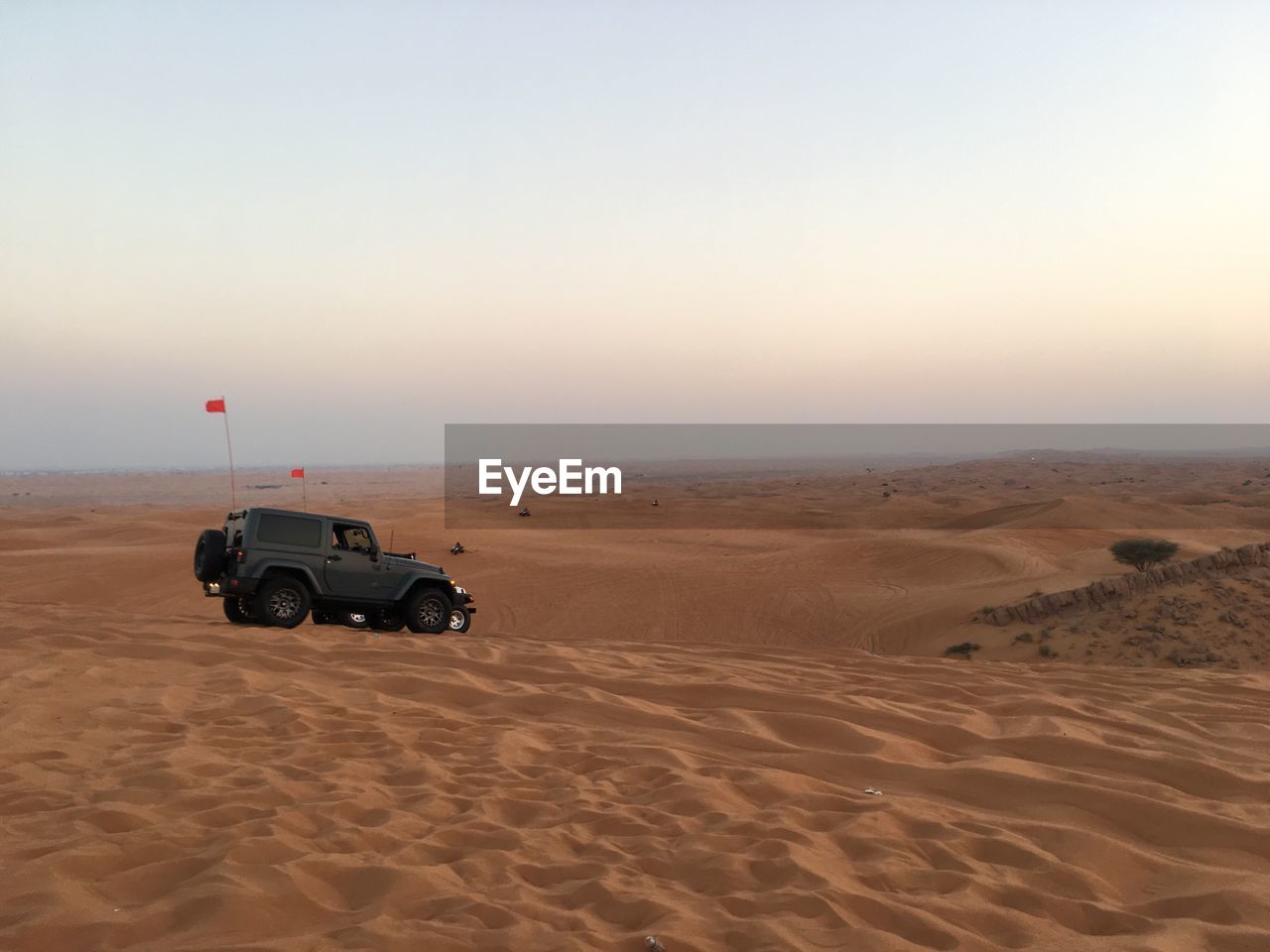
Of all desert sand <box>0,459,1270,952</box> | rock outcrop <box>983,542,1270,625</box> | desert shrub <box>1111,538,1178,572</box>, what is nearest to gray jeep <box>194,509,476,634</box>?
desert sand <box>0,459,1270,952</box>

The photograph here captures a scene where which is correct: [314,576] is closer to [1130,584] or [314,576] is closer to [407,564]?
[407,564]

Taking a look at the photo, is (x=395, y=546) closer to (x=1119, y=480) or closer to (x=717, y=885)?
(x=717, y=885)

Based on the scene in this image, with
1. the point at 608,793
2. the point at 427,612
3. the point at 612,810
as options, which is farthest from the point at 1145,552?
the point at 612,810

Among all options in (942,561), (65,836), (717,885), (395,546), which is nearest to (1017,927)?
(717,885)

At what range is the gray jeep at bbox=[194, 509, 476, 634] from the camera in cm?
1302

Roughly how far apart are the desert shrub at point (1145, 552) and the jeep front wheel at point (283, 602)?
1704cm

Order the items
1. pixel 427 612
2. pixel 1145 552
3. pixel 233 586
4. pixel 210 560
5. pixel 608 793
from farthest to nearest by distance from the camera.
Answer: pixel 1145 552
pixel 427 612
pixel 210 560
pixel 233 586
pixel 608 793

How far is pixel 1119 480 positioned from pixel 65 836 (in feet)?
281

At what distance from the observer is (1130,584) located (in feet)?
54.2

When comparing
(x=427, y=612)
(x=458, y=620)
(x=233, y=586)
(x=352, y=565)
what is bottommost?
(x=458, y=620)

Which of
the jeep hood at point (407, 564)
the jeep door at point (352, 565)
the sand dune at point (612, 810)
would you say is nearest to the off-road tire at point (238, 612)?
the jeep door at point (352, 565)

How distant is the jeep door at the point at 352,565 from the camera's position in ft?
45.0

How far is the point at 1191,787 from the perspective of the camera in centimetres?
639

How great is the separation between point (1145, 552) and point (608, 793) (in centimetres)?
1820
